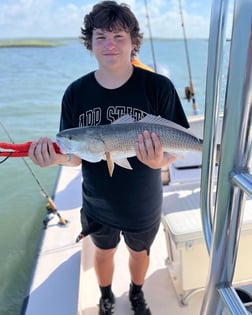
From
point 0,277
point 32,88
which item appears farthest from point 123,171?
point 32,88

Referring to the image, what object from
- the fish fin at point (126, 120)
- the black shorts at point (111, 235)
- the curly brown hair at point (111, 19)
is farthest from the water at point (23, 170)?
the fish fin at point (126, 120)

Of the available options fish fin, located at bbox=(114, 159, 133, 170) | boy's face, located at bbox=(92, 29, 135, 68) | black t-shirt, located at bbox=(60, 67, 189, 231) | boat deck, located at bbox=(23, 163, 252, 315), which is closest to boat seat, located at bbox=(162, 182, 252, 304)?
boat deck, located at bbox=(23, 163, 252, 315)

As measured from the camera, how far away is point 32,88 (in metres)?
11.2

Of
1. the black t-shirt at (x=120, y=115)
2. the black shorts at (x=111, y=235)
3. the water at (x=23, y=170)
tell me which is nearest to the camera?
the black t-shirt at (x=120, y=115)

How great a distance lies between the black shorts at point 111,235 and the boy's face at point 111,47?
0.74m

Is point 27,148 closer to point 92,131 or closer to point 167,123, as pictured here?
point 92,131

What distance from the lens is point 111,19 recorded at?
136 cm

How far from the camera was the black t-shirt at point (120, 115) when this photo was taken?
4.60ft

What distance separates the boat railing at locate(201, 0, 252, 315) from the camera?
592 mm

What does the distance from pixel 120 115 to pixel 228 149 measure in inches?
31.1

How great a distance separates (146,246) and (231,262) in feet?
3.11

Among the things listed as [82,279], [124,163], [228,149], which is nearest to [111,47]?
[124,163]

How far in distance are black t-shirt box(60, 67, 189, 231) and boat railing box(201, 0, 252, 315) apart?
67 cm

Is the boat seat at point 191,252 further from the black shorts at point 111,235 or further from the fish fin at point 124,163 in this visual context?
the fish fin at point 124,163
